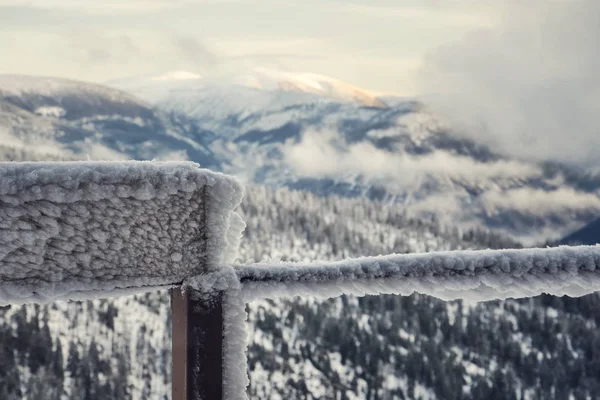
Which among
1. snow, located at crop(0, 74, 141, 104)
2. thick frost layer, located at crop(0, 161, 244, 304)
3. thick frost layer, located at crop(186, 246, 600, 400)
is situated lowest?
thick frost layer, located at crop(186, 246, 600, 400)

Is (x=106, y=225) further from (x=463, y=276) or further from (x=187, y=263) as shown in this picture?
(x=463, y=276)

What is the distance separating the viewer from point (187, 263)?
35.3 inches

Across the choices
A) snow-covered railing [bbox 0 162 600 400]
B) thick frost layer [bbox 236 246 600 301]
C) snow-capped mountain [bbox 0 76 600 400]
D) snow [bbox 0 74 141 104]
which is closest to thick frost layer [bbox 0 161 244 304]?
snow-covered railing [bbox 0 162 600 400]

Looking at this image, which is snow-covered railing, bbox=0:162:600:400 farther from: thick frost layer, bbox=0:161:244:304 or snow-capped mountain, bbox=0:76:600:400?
snow-capped mountain, bbox=0:76:600:400

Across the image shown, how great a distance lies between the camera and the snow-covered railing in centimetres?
78

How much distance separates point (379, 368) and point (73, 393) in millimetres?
23289

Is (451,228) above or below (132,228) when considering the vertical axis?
above

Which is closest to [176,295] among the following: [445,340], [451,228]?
[445,340]

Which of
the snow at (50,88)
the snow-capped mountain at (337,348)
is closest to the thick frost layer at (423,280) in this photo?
the snow-capped mountain at (337,348)

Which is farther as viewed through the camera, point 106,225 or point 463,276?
point 463,276

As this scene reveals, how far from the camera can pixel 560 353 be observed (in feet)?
201

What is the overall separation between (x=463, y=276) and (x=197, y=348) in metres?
0.35

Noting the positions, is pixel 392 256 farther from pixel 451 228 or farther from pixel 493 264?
pixel 451 228

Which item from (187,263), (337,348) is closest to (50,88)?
(337,348)
